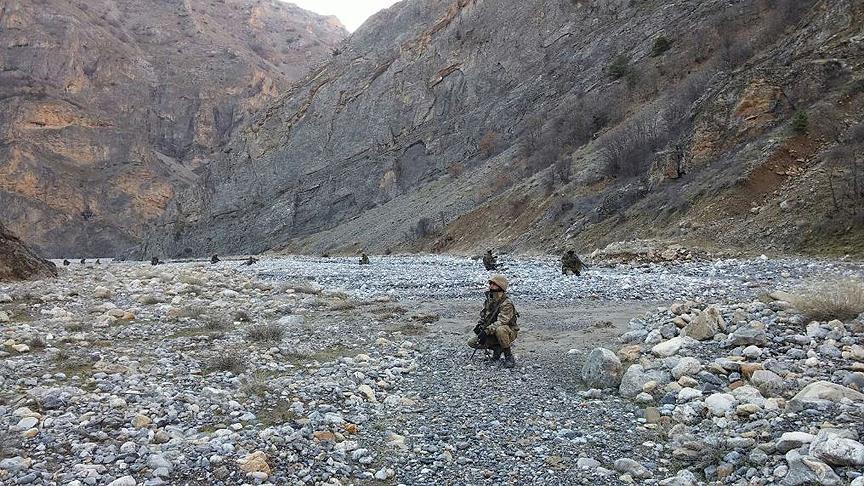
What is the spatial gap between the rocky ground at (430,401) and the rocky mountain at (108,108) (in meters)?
106

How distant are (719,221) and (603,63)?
107 feet

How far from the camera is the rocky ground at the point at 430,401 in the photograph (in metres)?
4.49

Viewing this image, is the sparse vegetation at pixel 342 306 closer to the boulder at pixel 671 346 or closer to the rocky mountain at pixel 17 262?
the boulder at pixel 671 346

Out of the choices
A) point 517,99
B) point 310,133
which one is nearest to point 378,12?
point 310,133

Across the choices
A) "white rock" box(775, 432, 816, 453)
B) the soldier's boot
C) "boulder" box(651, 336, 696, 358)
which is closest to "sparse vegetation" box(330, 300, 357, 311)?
the soldier's boot

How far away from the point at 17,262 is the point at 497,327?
754 inches

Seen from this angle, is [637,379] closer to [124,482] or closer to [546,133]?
[124,482]

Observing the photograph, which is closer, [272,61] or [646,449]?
[646,449]

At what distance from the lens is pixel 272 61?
181500mm

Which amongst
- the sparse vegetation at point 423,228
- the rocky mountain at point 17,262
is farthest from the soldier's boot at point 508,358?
the sparse vegetation at point 423,228

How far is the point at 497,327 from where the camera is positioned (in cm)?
805

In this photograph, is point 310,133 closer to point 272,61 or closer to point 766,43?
point 766,43

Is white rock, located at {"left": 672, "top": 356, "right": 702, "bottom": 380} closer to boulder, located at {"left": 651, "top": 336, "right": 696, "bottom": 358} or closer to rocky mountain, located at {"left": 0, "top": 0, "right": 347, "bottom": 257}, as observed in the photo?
boulder, located at {"left": 651, "top": 336, "right": 696, "bottom": 358}

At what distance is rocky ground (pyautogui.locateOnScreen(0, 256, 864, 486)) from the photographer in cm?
449
